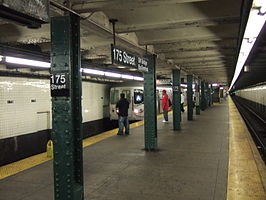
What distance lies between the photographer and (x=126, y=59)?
5.27 meters

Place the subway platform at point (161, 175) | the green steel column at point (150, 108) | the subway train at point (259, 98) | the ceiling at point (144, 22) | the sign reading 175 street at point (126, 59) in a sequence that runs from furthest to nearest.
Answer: the subway train at point (259, 98) < the green steel column at point (150, 108) < the sign reading 175 street at point (126, 59) < the subway platform at point (161, 175) < the ceiling at point (144, 22)

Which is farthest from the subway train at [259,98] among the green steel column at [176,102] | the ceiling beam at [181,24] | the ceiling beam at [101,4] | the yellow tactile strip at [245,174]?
the ceiling beam at [101,4]

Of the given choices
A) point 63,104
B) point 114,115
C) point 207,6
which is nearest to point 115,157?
point 63,104

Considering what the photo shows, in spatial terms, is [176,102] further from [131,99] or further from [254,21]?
[254,21]

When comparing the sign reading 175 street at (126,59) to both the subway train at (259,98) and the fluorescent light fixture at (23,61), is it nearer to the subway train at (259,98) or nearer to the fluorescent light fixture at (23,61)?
the fluorescent light fixture at (23,61)

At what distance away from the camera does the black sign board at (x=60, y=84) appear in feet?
11.7

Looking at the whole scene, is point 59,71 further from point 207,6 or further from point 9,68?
point 9,68

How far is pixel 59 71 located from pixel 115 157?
3697mm

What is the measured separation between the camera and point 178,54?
29.2ft

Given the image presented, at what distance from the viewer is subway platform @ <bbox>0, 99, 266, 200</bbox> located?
433 cm

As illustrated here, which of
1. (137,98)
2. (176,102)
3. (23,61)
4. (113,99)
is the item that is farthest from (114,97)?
(23,61)

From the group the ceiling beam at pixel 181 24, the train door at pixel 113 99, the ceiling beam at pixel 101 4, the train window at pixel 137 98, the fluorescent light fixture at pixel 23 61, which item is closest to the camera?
the ceiling beam at pixel 101 4

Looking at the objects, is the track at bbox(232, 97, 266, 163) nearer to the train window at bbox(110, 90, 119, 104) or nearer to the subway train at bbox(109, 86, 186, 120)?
the subway train at bbox(109, 86, 186, 120)

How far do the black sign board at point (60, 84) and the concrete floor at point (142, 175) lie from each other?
173 cm
